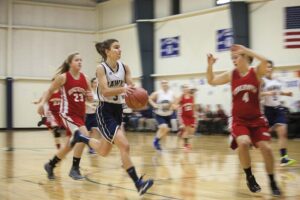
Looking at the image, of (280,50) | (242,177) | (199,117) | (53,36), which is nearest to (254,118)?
(242,177)

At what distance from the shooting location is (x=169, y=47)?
2192 centimetres

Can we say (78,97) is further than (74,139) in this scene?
Yes

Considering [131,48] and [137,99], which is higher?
[131,48]

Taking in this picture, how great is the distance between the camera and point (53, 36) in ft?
82.7

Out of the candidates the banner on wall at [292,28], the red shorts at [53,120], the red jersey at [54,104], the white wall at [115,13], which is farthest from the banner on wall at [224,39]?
the red jersey at [54,104]

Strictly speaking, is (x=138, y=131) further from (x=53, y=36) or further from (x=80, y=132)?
(x=80, y=132)

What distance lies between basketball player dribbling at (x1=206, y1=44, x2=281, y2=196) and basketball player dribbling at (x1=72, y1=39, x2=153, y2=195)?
1.19 metres

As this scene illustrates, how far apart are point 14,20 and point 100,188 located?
19987 mm

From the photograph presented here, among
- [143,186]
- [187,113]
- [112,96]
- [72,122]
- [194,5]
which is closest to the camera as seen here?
[143,186]

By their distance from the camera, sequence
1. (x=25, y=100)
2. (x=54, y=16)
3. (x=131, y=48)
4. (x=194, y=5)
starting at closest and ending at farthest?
1. (x=194, y=5)
2. (x=131, y=48)
3. (x=25, y=100)
4. (x=54, y=16)

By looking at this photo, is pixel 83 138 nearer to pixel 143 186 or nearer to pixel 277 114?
pixel 143 186

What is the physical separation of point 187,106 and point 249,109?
696 cm

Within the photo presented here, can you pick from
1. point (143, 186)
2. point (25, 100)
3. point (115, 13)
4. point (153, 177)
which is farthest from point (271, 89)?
point (25, 100)

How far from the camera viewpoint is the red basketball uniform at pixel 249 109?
5547mm
